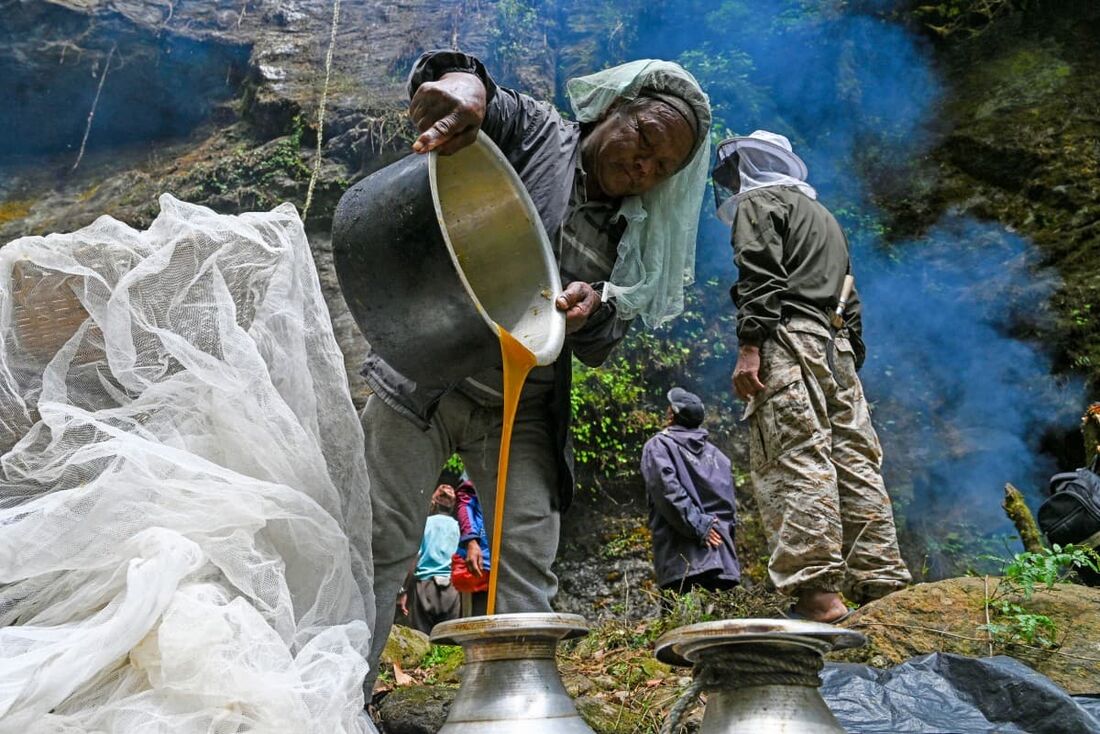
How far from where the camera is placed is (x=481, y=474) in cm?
293

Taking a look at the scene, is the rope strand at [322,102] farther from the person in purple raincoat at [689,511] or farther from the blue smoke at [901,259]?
the person in purple raincoat at [689,511]

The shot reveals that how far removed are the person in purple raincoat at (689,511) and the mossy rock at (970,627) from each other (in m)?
1.80

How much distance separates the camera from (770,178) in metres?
4.78

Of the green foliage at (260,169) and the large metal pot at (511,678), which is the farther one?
the green foliage at (260,169)

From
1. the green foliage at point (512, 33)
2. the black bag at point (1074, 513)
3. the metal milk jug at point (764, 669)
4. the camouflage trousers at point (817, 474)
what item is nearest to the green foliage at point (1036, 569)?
the camouflage trousers at point (817, 474)

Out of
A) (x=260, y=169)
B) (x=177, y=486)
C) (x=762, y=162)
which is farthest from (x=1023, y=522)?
(x=260, y=169)

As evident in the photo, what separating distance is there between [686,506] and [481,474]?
9.34 feet

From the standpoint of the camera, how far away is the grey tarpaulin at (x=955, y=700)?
8.18 ft

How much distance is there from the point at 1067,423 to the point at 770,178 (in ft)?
17.8

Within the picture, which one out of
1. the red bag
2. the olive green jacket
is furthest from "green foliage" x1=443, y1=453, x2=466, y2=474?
the olive green jacket

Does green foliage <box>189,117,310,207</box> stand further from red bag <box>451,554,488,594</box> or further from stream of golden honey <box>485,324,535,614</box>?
stream of golden honey <box>485,324,535,614</box>

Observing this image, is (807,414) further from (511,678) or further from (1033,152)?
(1033,152)

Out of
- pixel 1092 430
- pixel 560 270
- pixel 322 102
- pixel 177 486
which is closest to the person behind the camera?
pixel 177 486

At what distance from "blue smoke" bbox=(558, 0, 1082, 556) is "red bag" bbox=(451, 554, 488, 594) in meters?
4.63
